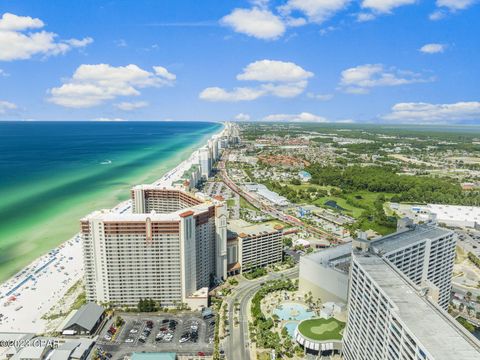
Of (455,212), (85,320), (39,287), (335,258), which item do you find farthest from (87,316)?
(455,212)

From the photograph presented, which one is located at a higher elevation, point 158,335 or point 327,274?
point 327,274

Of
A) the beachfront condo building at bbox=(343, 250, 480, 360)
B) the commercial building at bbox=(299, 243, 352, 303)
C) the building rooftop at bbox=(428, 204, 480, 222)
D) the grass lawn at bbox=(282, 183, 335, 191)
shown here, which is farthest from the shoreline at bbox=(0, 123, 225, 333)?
the building rooftop at bbox=(428, 204, 480, 222)

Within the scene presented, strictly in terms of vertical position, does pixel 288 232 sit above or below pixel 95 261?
below

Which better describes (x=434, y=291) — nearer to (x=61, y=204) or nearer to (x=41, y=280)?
(x=41, y=280)

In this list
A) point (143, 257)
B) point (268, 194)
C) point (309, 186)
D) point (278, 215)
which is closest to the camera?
point (143, 257)

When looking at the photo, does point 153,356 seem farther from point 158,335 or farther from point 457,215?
point 457,215

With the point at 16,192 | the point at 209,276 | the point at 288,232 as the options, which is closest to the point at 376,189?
the point at 288,232
